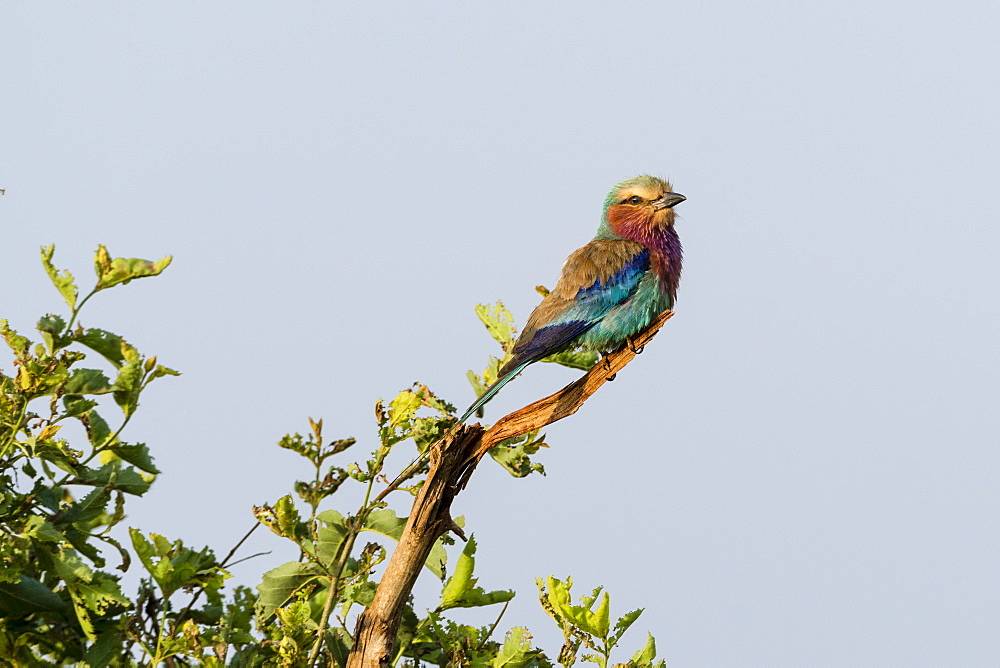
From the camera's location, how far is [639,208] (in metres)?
6.25

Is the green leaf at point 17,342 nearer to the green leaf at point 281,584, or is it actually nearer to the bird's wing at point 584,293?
the green leaf at point 281,584

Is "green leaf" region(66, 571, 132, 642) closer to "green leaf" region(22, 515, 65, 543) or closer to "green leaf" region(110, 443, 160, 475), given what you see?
"green leaf" region(22, 515, 65, 543)

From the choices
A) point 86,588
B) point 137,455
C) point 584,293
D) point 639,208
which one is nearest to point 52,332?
point 137,455

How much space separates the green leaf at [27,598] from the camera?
131 inches

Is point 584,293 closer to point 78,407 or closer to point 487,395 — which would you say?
point 487,395

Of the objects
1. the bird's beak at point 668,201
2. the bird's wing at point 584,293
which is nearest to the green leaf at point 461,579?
the bird's wing at point 584,293

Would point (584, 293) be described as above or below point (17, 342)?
above

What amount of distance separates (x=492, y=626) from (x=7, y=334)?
6.36 feet

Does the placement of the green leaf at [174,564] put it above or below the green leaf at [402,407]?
below

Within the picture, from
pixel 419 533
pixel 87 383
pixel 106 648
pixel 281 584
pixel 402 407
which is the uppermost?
pixel 402 407

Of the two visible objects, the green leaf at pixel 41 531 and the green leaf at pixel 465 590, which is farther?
the green leaf at pixel 465 590

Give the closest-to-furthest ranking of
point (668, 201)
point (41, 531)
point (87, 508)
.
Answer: point (41, 531) → point (87, 508) → point (668, 201)

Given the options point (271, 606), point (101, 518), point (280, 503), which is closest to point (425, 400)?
point (280, 503)

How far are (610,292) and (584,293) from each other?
5.7 inches
